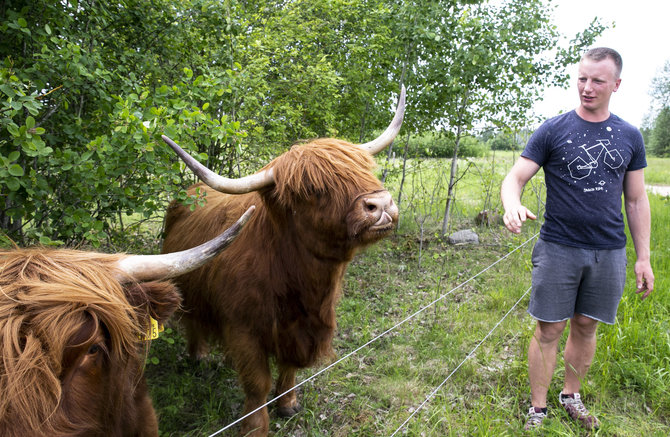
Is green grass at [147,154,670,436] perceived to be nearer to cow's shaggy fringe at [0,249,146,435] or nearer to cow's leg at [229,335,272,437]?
cow's leg at [229,335,272,437]

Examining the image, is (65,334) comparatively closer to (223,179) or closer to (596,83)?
(223,179)

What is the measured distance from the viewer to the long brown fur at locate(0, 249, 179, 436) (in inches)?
47.4

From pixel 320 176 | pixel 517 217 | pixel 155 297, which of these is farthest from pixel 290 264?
pixel 517 217

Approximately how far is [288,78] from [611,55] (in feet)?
12.0

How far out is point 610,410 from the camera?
2893 mm

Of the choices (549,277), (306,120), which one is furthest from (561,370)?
(306,120)

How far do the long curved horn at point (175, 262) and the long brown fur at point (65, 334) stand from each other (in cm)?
5

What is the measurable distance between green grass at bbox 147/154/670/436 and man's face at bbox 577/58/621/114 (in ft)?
6.48

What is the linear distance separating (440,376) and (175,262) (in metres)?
2.61

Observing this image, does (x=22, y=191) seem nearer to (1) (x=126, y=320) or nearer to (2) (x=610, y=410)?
(1) (x=126, y=320)

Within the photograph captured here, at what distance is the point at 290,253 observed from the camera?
8.62ft

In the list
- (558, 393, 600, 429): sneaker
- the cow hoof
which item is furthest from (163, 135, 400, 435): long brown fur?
(558, 393, 600, 429): sneaker

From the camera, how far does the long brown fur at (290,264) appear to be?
7.95 ft

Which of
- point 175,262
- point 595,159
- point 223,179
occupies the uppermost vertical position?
point 595,159
